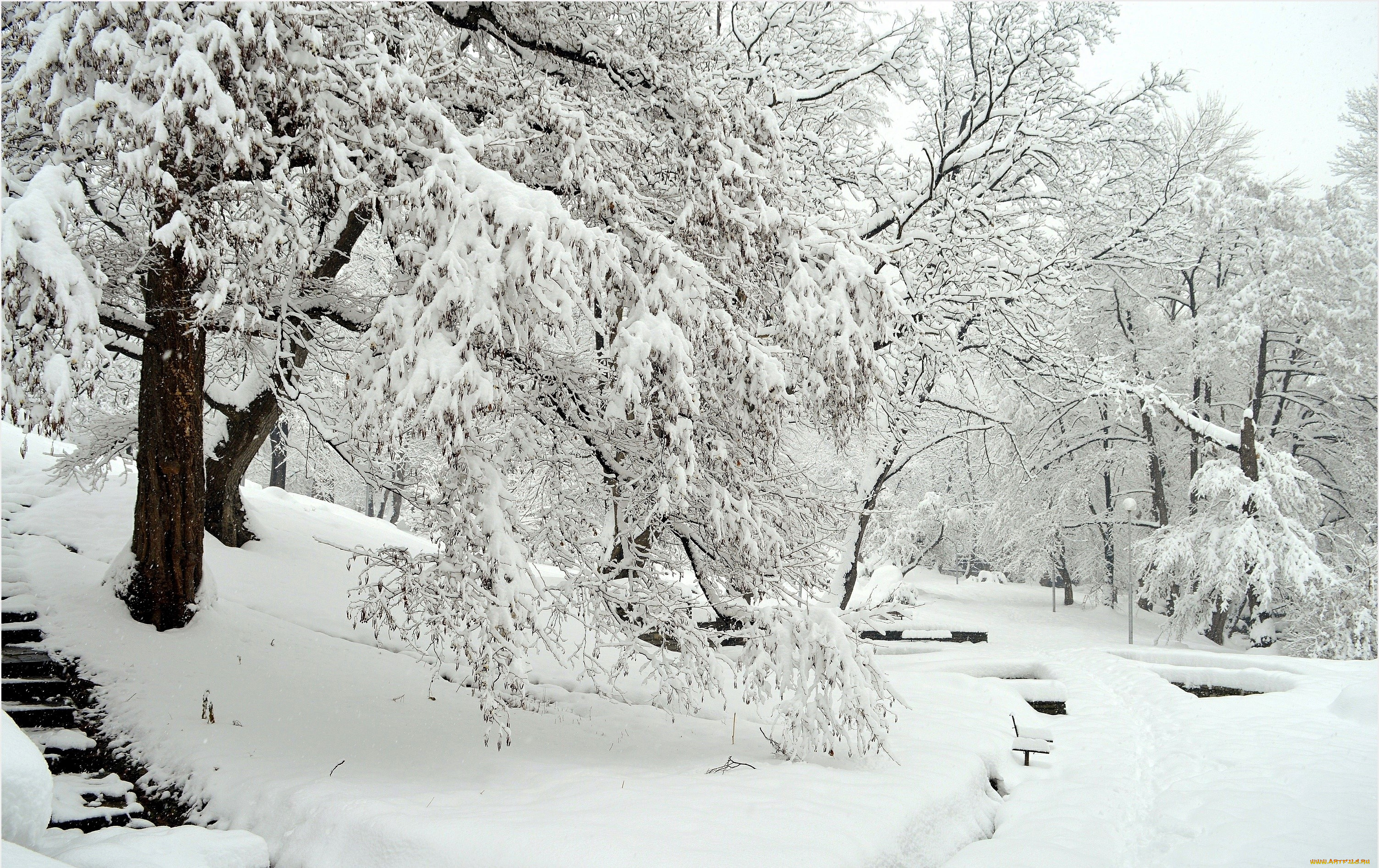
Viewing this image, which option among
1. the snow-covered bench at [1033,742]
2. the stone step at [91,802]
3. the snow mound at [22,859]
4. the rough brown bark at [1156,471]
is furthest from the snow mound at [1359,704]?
the rough brown bark at [1156,471]

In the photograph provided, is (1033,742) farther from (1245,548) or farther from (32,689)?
(1245,548)

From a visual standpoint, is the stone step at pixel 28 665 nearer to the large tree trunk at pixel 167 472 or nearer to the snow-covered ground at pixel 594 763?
the snow-covered ground at pixel 594 763

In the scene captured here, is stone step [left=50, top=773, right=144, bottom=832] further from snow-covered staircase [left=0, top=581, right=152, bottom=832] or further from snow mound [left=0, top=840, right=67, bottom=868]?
snow mound [left=0, top=840, right=67, bottom=868]

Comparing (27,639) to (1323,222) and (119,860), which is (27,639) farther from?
(1323,222)

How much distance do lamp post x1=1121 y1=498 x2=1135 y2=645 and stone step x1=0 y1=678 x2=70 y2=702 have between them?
19.4 m

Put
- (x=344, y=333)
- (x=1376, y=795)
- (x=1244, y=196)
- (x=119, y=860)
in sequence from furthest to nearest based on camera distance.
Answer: (x=1244, y=196)
(x=344, y=333)
(x=1376, y=795)
(x=119, y=860)

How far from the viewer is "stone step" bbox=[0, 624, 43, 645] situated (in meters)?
6.70

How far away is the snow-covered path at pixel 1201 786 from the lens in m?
5.29

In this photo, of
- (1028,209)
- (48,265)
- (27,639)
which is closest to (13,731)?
(48,265)

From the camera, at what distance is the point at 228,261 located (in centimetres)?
533

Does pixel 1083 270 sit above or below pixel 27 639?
above

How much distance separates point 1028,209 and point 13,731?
40.0 ft

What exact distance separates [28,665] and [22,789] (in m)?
3.51

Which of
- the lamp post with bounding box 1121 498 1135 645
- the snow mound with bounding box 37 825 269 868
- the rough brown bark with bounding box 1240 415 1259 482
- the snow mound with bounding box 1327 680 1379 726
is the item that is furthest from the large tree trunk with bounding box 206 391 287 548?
the rough brown bark with bounding box 1240 415 1259 482
